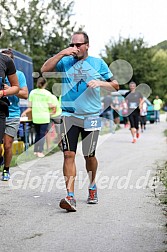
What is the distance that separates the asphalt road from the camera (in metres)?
5.03

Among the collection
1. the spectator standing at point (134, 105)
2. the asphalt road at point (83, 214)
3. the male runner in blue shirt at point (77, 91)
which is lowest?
the asphalt road at point (83, 214)

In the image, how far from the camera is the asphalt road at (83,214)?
503 centimetres

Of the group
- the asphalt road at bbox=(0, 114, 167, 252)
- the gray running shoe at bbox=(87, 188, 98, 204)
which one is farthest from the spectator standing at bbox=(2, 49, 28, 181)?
the gray running shoe at bbox=(87, 188, 98, 204)

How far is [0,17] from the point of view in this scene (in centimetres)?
4538

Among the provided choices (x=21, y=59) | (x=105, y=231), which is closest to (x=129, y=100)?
(x=21, y=59)

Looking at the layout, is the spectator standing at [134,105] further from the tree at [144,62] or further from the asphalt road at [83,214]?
the tree at [144,62]

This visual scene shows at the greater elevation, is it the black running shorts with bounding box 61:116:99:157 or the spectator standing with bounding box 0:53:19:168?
the spectator standing with bounding box 0:53:19:168

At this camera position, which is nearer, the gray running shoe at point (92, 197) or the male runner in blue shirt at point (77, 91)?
the male runner in blue shirt at point (77, 91)

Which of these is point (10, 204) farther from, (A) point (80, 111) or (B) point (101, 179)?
(B) point (101, 179)

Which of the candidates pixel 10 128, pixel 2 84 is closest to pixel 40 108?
pixel 10 128

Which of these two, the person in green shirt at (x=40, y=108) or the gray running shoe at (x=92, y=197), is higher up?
the person in green shirt at (x=40, y=108)

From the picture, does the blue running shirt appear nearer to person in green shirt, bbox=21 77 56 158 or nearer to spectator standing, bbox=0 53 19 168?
spectator standing, bbox=0 53 19 168

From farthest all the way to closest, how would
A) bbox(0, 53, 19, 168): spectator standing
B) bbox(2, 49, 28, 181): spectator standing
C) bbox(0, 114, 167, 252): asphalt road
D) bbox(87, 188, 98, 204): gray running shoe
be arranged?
bbox(2, 49, 28, 181): spectator standing
bbox(87, 188, 98, 204): gray running shoe
bbox(0, 53, 19, 168): spectator standing
bbox(0, 114, 167, 252): asphalt road

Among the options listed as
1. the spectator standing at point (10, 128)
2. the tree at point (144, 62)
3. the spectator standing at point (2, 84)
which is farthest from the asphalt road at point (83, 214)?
the tree at point (144, 62)
